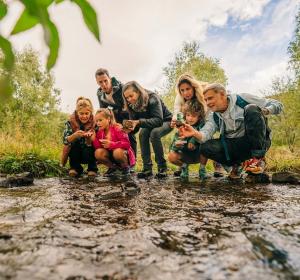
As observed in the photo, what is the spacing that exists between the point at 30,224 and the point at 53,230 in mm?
213

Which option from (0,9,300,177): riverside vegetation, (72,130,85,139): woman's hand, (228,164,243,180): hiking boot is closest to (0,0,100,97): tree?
(228,164,243,180): hiking boot

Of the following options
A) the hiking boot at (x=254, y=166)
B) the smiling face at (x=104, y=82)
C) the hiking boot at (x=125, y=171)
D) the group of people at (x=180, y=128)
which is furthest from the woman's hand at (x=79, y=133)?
the hiking boot at (x=254, y=166)

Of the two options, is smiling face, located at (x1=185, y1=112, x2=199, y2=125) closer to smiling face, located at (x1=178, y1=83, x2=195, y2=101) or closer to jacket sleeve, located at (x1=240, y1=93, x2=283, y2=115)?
smiling face, located at (x1=178, y1=83, x2=195, y2=101)

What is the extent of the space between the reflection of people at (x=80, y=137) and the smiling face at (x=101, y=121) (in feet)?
0.53

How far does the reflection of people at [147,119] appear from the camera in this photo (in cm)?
515

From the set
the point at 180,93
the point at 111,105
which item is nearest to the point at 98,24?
the point at 180,93

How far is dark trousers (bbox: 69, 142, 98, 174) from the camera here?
5.35m

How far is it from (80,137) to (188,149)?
6.06ft

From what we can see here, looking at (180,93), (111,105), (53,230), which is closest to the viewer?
(53,230)

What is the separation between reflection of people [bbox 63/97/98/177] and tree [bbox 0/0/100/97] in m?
4.75

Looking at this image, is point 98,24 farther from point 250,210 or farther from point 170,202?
point 170,202

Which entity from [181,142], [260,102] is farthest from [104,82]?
[260,102]

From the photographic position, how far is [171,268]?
3.92 feet

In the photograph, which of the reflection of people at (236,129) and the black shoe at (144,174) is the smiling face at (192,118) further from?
the black shoe at (144,174)
